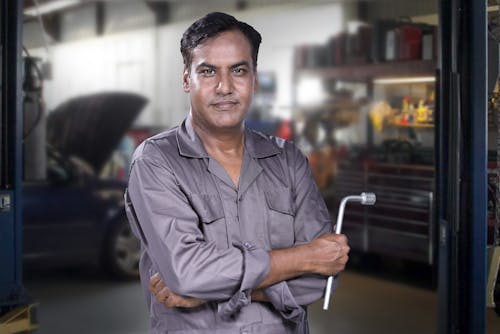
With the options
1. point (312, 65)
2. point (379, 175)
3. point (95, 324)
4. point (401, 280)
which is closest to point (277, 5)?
point (312, 65)

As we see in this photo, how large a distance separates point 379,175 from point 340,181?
0.88m

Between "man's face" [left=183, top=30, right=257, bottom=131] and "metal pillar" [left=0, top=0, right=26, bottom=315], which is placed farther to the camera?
"metal pillar" [left=0, top=0, right=26, bottom=315]

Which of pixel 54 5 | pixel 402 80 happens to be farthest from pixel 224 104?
pixel 54 5

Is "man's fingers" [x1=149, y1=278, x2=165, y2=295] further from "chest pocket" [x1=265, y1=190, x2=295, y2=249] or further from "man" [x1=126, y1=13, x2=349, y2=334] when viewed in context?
"chest pocket" [x1=265, y1=190, x2=295, y2=249]

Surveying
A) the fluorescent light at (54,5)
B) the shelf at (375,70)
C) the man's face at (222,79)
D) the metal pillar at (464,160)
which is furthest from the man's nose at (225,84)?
the fluorescent light at (54,5)

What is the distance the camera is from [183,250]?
1.74 metres

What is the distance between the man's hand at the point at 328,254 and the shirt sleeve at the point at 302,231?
5 centimetres

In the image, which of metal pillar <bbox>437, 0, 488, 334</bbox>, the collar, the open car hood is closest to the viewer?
the collar

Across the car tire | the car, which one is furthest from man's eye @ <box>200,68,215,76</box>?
the car tire

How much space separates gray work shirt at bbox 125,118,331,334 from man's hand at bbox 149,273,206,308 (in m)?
0.04

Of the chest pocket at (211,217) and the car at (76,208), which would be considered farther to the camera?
the car at (76,208)

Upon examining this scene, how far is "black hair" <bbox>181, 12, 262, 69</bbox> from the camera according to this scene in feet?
6.24

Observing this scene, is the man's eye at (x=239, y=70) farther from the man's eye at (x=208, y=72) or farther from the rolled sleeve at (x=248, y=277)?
the rolled sleeve at (x=248, y=277)

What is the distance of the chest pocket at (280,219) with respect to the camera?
195 centimetres
